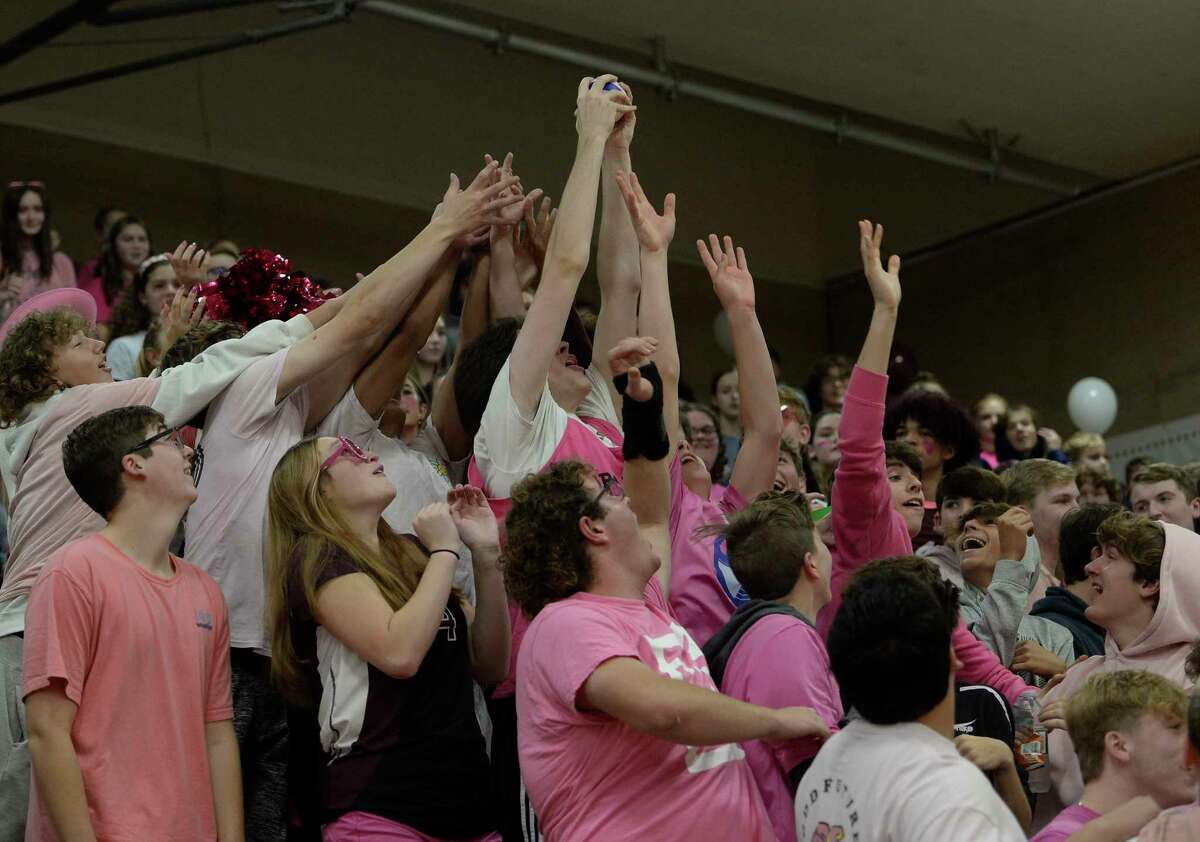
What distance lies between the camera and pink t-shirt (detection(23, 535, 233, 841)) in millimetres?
3170

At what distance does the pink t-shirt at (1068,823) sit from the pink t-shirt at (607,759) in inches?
20.0

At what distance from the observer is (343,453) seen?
349 centimetres

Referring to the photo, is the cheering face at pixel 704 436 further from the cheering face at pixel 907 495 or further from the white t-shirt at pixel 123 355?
the white t-shirt at pixel 123 355

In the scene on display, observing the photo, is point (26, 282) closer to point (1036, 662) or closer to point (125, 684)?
point (125, 684)

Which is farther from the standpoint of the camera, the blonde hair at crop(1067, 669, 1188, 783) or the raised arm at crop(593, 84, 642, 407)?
the raised arm at crop(593, 84, 642, 407)

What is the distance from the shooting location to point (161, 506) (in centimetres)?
341

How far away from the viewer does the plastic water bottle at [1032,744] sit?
3576 mm

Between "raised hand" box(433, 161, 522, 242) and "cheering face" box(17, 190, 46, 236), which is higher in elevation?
"raised hand" box(433, 161, 522, 242)

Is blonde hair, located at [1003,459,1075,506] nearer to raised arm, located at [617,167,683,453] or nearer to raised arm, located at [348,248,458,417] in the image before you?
raised arm, located at [617,167,683,453]

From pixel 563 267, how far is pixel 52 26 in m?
5.09

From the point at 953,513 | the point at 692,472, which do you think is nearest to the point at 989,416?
the point at 953,513

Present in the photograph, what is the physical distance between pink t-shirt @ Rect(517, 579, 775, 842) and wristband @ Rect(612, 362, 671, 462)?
1.71 ft

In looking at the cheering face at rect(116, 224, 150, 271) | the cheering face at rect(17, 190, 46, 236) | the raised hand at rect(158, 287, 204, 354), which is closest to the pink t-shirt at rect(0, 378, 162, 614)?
the raised hand at rect(158, 287, 204, 354)

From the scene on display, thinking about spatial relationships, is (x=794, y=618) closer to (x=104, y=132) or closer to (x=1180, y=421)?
(x=104, y=132)
